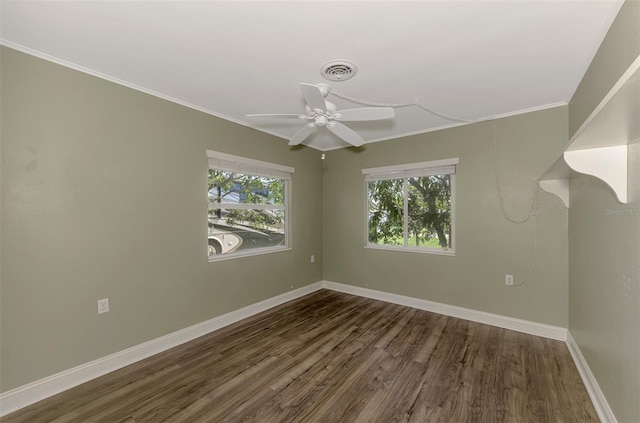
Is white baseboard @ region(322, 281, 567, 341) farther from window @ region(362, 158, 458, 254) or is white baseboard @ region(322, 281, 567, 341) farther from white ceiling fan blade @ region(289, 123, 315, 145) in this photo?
white ceiling fan blade @ region(289, 123, 315, 145)

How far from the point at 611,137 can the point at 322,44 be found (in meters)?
1.68

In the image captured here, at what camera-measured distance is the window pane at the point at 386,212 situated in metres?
3.96

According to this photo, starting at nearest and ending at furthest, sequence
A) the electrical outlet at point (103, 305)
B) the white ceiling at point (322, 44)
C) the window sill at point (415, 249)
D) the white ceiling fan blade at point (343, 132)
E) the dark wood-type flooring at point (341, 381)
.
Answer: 1. the white ceiling at point (322, 44)
2. the dark wood-type flooring at point (341, 381)
3. the electrical outlet at point (103, 305)
4. the white ceiling fan blade at point (343, 132)
5. the window sill at point (415, 249)

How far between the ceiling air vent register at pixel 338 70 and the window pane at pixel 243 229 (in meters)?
1.97

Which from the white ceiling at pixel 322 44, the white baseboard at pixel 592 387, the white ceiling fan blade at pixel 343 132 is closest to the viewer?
the white ceiling at pixel 322 44

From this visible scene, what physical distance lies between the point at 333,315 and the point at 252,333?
104 centimetres

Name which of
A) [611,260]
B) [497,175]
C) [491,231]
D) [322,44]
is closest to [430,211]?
[491,231]

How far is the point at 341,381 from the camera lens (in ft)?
6.99

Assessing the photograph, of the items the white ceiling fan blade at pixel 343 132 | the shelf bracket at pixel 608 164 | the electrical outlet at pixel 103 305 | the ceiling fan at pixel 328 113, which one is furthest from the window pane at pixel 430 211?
the electrical outlet at pixel 103 305

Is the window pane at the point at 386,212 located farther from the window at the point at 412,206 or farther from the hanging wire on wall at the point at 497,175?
the hanging wire on wall at the point at 497,175

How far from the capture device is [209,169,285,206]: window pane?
3146 mm

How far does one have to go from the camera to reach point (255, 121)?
329 centimetres

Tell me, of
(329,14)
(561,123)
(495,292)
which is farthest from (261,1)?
(495,292)

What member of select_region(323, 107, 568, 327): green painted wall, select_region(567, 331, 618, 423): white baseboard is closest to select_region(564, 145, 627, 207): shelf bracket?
select_region(567, 331, 618, 423): white baseboard
